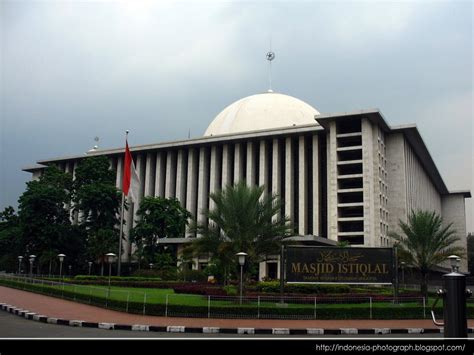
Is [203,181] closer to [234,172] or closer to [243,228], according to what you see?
[234,172]

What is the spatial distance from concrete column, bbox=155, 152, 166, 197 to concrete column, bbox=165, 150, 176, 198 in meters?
1.27

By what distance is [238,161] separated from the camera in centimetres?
6738

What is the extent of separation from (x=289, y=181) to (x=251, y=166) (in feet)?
19.2

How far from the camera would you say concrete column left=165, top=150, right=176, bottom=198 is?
7119 centimetres

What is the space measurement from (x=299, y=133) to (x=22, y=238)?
34864 millimetres

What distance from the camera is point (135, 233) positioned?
6000 centimetres

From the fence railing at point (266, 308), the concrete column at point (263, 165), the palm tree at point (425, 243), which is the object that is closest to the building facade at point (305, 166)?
the concrete column at point (263, 165)

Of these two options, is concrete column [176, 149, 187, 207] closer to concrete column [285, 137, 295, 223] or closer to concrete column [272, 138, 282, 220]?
concrete column [272, 138, 282, 220]

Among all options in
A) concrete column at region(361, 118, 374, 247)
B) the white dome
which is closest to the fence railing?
concrete column at region(361, 118, 374, 247)

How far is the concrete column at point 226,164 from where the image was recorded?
221ft

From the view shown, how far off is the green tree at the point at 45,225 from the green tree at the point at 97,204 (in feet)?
6.71
